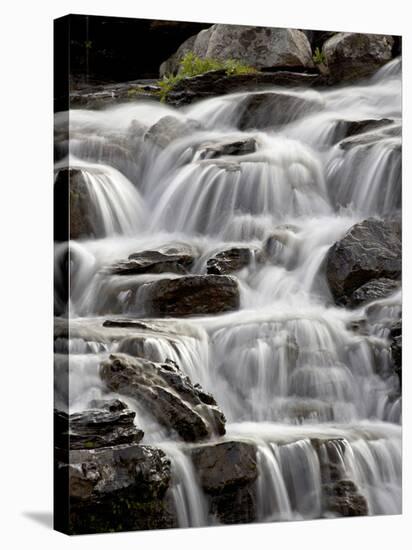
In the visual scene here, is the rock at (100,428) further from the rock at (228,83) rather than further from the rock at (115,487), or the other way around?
the rock at (228,83)

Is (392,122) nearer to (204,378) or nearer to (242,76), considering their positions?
(242,76)

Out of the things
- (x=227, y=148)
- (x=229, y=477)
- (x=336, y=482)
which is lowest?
(x=336, y=482)

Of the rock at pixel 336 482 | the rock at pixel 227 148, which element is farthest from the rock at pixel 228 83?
the rock at pixel 336 482

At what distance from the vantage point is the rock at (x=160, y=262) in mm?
10008

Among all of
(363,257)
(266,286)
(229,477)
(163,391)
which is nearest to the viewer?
(163,391)

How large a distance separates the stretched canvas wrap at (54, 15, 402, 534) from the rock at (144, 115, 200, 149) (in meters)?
0.01

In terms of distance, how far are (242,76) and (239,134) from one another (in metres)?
0.37

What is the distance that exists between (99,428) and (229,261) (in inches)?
53.8

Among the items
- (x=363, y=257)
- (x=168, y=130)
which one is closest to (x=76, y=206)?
(x=168, y=130)

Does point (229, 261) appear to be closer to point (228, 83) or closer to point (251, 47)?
point (228, 83)

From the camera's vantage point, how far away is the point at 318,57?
10.8 metres

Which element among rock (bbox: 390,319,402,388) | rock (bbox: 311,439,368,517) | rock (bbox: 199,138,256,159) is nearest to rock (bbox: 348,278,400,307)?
rock (bbox: 390,319,402,388)

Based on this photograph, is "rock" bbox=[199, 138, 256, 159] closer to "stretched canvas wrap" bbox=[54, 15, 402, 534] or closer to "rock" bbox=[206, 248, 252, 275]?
"stretched canvas wrap" bbox=[54, 15, 402, 534]

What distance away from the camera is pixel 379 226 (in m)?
10.7
